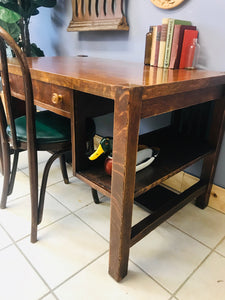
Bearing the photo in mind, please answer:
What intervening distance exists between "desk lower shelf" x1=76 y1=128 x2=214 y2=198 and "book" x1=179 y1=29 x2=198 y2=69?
14.6 inches

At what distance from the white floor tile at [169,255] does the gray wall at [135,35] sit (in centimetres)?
41

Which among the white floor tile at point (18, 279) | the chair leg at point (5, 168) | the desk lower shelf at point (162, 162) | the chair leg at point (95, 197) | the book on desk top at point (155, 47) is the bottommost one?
the white floor tile at point (18, 279)

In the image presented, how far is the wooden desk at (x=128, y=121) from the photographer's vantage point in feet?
2.19

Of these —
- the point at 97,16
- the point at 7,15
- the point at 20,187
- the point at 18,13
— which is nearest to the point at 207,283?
the point at 20,187

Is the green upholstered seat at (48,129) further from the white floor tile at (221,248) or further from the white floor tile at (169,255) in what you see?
the white floor tile at (221,248)

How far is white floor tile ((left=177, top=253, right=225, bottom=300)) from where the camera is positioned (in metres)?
0.87

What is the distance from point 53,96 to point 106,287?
748 mm

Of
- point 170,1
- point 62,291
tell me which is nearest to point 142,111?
point 62,291

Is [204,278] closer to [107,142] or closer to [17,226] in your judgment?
[107,142]

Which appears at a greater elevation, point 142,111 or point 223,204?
point 142,111

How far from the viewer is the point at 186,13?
117 cm

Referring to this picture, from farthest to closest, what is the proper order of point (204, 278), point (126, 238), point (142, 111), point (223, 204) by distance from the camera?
point (223, 204)
point (204, 278)
point (126, 238)
point (142, 111)

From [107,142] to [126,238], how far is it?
1.21 feet

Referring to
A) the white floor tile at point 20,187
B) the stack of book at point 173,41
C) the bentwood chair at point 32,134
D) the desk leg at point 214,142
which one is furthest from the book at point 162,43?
the white floor tile at point 20,187
